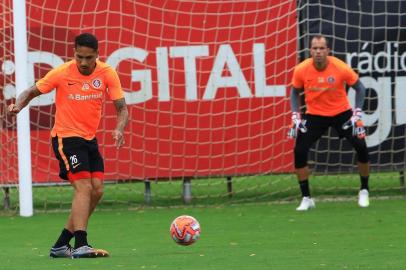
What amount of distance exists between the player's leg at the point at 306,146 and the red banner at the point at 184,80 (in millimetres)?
886

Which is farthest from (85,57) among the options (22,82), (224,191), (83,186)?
(224,191)

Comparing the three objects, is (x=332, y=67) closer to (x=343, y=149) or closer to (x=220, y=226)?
(x=343, y=149)

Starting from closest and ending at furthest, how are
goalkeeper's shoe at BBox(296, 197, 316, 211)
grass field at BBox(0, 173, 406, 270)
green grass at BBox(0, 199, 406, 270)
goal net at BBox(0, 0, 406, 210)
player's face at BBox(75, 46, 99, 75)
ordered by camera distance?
green grass at BBox(0, 199, 406, 270), grass field at BBox(0, 173, 406, 270), player's face at BBox(75, 46, 99, 75), goalkeeper's shoe at BBox(296, 197, 316, 211), goal net at BBox(0, 0, 406, 210)

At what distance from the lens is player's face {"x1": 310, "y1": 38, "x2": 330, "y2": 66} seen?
522 inches

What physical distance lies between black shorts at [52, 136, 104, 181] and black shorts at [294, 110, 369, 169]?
4.63 m

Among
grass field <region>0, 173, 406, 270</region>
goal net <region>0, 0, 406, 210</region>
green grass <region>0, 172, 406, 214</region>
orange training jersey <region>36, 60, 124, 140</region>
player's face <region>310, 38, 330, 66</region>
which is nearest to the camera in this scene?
grass field <region>0, 173, 406, 270</region>

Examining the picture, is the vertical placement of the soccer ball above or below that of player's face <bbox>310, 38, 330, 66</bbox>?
below

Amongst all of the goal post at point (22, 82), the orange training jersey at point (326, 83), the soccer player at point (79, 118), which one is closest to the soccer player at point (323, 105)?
the orange training jersey at point (326, 83)

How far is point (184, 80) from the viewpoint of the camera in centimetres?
1421

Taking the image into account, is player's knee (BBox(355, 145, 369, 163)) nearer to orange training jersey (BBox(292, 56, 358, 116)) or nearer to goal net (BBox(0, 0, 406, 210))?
orange training jersey (BBox(292, 56, 358, 116))

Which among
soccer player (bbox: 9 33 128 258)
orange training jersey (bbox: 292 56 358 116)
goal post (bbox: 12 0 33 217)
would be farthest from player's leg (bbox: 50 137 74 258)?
orange training jersey (bbox: 292 56 358 116)

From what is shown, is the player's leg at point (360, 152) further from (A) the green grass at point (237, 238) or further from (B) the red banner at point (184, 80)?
(B) the red banner at point (184, 80)

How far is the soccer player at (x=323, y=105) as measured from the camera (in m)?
13.4

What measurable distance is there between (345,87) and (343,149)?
3.33 feet
